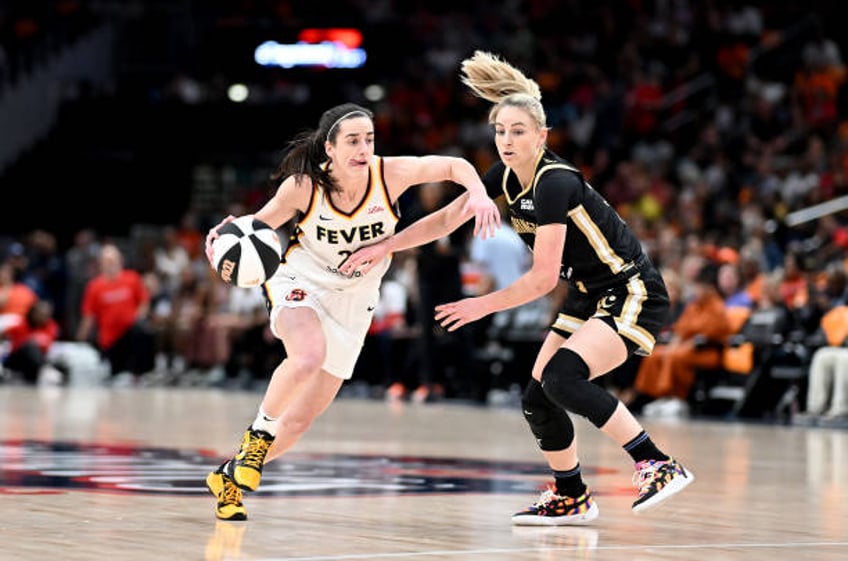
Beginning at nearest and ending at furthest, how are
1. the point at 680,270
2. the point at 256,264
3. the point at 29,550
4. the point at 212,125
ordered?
the point at 29,550 → the point at 256,264 → the point at 680,270 → the point at 212,125

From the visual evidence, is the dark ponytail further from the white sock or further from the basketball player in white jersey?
the white sock

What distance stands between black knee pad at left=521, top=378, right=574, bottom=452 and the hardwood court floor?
358 mm

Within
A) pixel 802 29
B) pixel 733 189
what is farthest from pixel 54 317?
pixel 802 29

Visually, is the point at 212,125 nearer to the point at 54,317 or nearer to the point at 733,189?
the point at 54,317

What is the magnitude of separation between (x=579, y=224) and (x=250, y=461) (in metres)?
1.62

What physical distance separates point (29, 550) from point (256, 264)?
157 centimetres

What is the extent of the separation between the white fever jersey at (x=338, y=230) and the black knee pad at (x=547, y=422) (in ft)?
2.83

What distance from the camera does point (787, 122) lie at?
68.0ft

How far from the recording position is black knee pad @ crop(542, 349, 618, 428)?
250 inches

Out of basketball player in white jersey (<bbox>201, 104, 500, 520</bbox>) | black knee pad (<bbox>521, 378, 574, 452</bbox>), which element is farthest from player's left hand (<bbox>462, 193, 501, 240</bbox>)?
black knee pad (<bbox>521, 378, 574, 452</bbox>)

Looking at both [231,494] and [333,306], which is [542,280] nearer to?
[333,306]

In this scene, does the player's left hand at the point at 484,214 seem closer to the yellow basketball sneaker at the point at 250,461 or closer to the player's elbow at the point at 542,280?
the player's elbow at the point at 542,280

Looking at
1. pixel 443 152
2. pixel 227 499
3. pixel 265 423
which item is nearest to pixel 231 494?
pixel 227 499

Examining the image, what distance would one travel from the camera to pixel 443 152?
24609 mm
